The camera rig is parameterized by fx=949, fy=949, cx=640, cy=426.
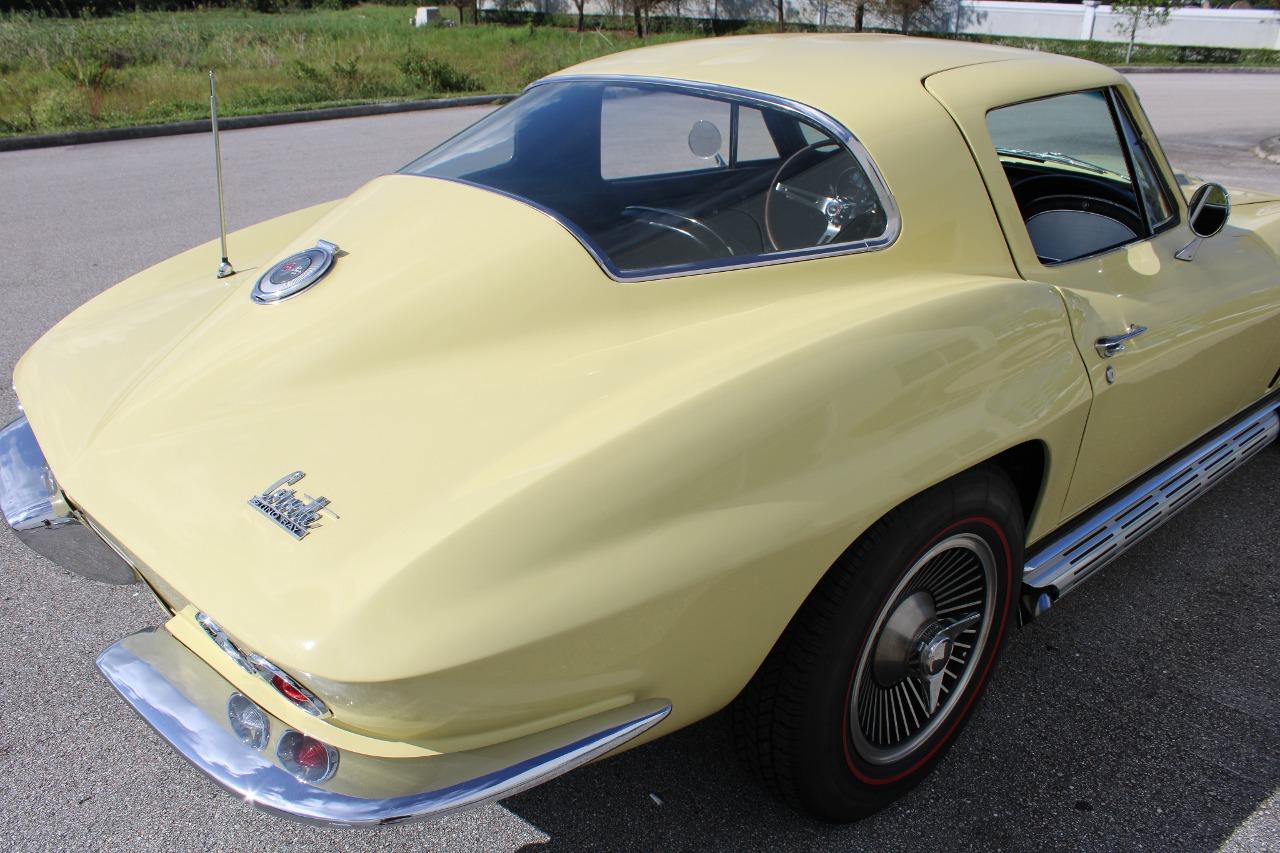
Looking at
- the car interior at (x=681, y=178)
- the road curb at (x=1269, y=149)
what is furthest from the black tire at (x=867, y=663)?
the road curb at (x=1269, y=149)

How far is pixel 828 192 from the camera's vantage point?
2244 mm

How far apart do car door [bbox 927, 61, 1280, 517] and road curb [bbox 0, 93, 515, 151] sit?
1118cm

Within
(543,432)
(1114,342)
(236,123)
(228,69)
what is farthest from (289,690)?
(228,69)

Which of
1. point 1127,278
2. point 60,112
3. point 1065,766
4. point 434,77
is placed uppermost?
point 434,77

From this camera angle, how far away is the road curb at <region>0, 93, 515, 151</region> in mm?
10719

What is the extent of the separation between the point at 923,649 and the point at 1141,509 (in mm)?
1016

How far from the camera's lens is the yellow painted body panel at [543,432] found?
4.81 ft

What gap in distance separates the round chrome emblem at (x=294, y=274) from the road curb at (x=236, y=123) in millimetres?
10459

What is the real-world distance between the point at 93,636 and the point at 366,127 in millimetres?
10434

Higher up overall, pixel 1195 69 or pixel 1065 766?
pixel 1195 69

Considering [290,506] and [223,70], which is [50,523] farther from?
[223,70]

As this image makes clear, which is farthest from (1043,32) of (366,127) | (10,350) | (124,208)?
(10,350)

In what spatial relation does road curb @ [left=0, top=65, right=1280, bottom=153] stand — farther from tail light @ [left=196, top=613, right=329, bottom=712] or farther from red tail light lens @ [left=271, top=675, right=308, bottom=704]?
red tail light lens @ [left=271, top=675, right=308, bottom=704]

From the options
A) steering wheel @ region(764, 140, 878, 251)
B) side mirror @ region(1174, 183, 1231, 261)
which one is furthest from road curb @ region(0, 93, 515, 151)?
side mirror @ region(1174, 183, 1231, 261)
